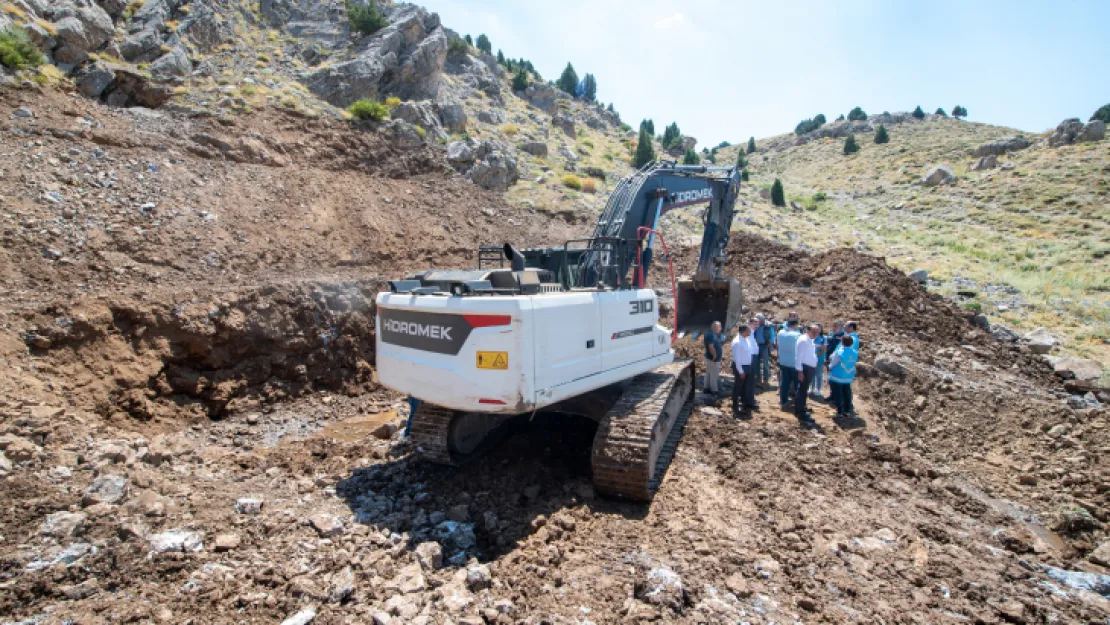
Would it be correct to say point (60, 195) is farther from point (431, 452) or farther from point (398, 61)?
point (398, 61)

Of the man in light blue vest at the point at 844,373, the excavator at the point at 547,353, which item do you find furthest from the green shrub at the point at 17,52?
the man in light blue vest at the point at 844,373

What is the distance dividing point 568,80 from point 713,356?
55.5 metres

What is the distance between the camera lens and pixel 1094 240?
843 inches

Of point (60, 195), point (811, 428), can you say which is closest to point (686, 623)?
point (811, 428)

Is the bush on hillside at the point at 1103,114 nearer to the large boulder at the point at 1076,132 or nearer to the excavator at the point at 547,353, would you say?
the large boulder at the point at 1076,132

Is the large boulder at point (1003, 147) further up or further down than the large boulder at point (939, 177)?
further up

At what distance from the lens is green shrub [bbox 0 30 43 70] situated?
1108 cm

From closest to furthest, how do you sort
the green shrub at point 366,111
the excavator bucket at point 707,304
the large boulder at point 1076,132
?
the excavator bucket at point 707,304, the green shrub at point 366,111, the large boulder at point 1076,132

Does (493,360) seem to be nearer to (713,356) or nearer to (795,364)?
(713,356)

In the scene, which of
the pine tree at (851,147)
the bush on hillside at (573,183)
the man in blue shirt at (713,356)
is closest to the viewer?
the man in blue shirt at (713,356)

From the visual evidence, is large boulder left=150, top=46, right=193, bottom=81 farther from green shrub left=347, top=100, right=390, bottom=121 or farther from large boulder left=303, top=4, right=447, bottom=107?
green shrub left=347, top=100, right=390, bottom=121

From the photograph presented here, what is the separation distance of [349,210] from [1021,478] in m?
13.8

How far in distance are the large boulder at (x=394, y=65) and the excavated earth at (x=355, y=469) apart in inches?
294

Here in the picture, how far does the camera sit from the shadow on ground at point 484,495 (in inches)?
179
